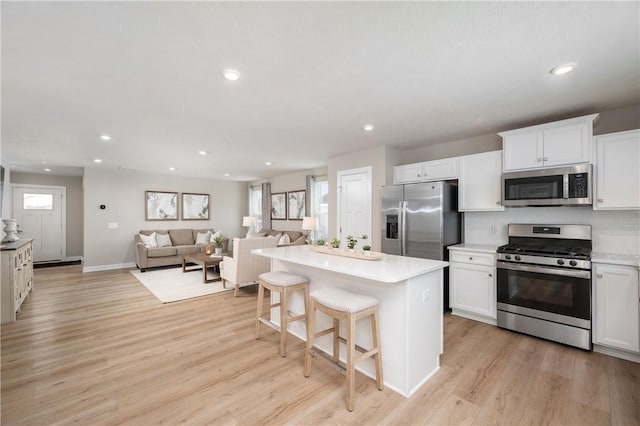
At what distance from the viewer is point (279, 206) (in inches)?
317

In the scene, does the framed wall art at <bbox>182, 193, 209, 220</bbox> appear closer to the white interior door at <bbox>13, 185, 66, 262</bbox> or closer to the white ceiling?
the white interior door at <bbox>13, 185, 66, 262</bbox>

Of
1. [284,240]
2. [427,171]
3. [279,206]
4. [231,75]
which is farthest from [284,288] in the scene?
[279,206]

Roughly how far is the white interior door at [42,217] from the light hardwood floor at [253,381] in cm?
570

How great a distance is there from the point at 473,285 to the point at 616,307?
1.24m

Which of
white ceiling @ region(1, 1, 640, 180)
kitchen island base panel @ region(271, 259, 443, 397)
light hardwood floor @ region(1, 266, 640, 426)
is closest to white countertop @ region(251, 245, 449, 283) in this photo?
kitchen island base panel @ region(271, 259, 443, 397)

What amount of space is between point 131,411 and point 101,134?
12.1ft

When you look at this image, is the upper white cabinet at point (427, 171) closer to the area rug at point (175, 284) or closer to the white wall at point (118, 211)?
the area rug at point (175, 284)

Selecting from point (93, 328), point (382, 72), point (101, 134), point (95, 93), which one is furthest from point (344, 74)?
point (93, 328)

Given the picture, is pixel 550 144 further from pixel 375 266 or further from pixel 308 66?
pixel 308 66

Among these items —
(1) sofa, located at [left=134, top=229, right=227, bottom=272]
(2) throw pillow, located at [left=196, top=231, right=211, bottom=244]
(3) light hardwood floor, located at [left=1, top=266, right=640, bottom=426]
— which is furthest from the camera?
(2) throw pillow, located at [left=196, top=231, right=211, bottom=244]

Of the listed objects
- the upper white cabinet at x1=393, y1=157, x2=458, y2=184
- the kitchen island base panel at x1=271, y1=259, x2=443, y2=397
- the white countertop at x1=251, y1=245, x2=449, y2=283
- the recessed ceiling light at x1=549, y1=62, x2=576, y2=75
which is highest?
the recessed ceiling light at x1=549, y1=62, x2=576, y2=75

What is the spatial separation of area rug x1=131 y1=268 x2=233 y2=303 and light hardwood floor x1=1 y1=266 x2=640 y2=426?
1138 mm

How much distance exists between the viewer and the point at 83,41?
185 cm

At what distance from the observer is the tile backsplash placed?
295 centimetres
